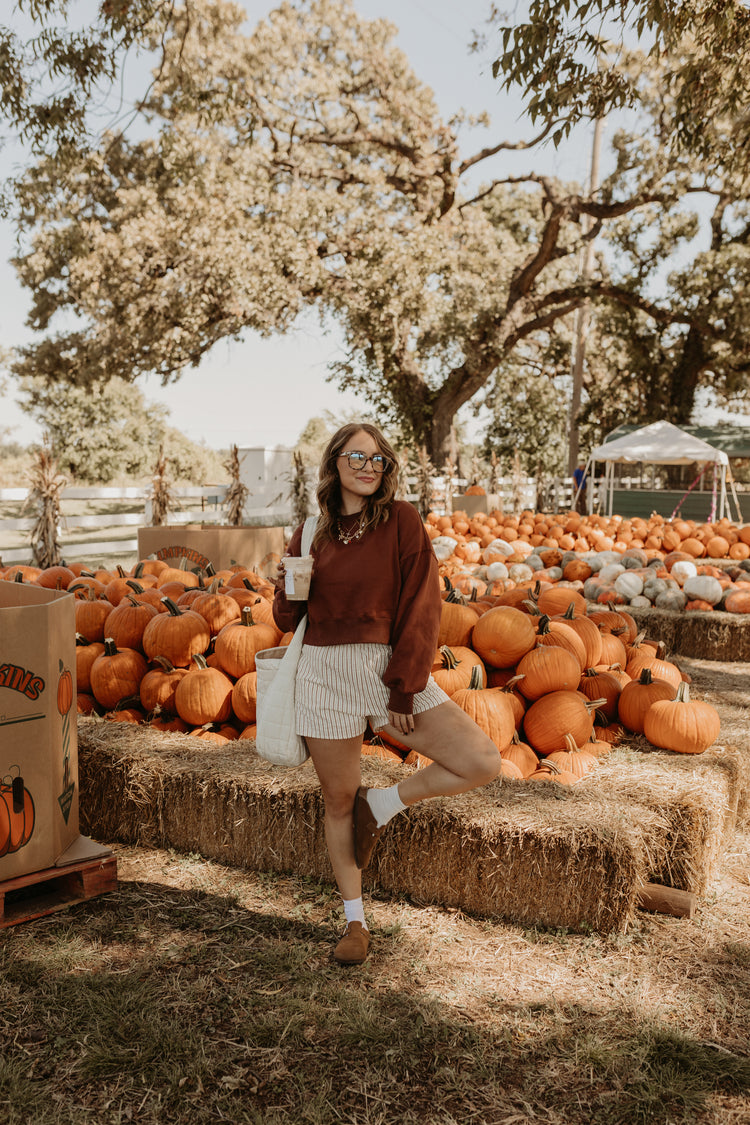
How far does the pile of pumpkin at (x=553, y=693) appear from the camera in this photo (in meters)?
3.37

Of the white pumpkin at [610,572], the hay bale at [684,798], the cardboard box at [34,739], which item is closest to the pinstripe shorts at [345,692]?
the cardboard box at [34,739]

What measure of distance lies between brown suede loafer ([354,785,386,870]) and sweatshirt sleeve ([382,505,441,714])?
37 centimetres

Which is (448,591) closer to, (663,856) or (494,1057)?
(663,856)

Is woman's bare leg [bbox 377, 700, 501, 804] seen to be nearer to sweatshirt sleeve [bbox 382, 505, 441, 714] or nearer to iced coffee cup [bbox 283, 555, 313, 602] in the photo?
sweatshirt sleeve [bbox 382, 505, 441, 714]

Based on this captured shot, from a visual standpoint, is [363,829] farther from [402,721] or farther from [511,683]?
[511,683]

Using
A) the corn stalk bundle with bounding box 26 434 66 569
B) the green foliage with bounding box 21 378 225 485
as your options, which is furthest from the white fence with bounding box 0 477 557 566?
the green foliage with bounding box 21 378 225 485

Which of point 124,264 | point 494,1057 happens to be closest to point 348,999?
point 494,1057

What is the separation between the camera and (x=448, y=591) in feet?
14.7

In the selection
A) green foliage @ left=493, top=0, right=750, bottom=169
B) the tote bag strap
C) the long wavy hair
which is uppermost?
green foliage @ left=493, top=0, right=750, bottom=169

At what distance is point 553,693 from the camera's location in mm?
3611

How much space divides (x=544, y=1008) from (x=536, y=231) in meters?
27.2

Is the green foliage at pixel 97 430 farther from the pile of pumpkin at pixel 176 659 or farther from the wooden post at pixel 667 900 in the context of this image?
the wooden post at pixel 667 900

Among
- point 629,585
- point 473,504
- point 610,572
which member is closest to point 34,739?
point 629,585

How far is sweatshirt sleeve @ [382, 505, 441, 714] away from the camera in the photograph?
2211 millimetres
